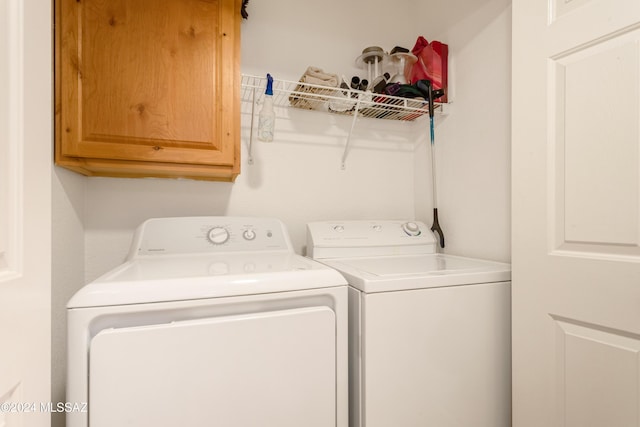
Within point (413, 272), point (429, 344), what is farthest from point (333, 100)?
point (429, 344)

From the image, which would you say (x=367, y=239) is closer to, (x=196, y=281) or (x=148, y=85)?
(x=196, y=281)

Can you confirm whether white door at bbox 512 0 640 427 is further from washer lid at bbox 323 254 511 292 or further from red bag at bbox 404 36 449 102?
red bag at bbox 404 36 449 102

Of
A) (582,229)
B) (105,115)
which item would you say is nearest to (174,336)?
(105,115)

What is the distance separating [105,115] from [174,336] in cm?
87

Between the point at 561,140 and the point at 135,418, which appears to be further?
the point at 561,140

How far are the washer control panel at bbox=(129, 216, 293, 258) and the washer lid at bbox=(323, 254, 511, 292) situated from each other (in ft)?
1.09

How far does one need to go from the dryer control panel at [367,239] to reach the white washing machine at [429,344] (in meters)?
0.21

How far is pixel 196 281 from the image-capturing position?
915 millimetres

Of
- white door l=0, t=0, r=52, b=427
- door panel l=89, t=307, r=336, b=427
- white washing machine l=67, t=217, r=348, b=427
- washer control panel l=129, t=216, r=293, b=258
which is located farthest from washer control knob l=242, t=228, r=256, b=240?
white door l=0, t=0, r=52, b=427

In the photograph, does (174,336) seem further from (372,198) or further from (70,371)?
(372,198)

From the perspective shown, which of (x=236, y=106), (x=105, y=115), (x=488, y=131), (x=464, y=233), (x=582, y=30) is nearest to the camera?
(x=582, y=30)

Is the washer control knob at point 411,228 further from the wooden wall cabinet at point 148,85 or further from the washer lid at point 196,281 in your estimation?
the wooden wall cabinet at point 148,85

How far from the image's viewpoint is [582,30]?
101 centimetres

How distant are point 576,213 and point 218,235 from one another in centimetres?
138
